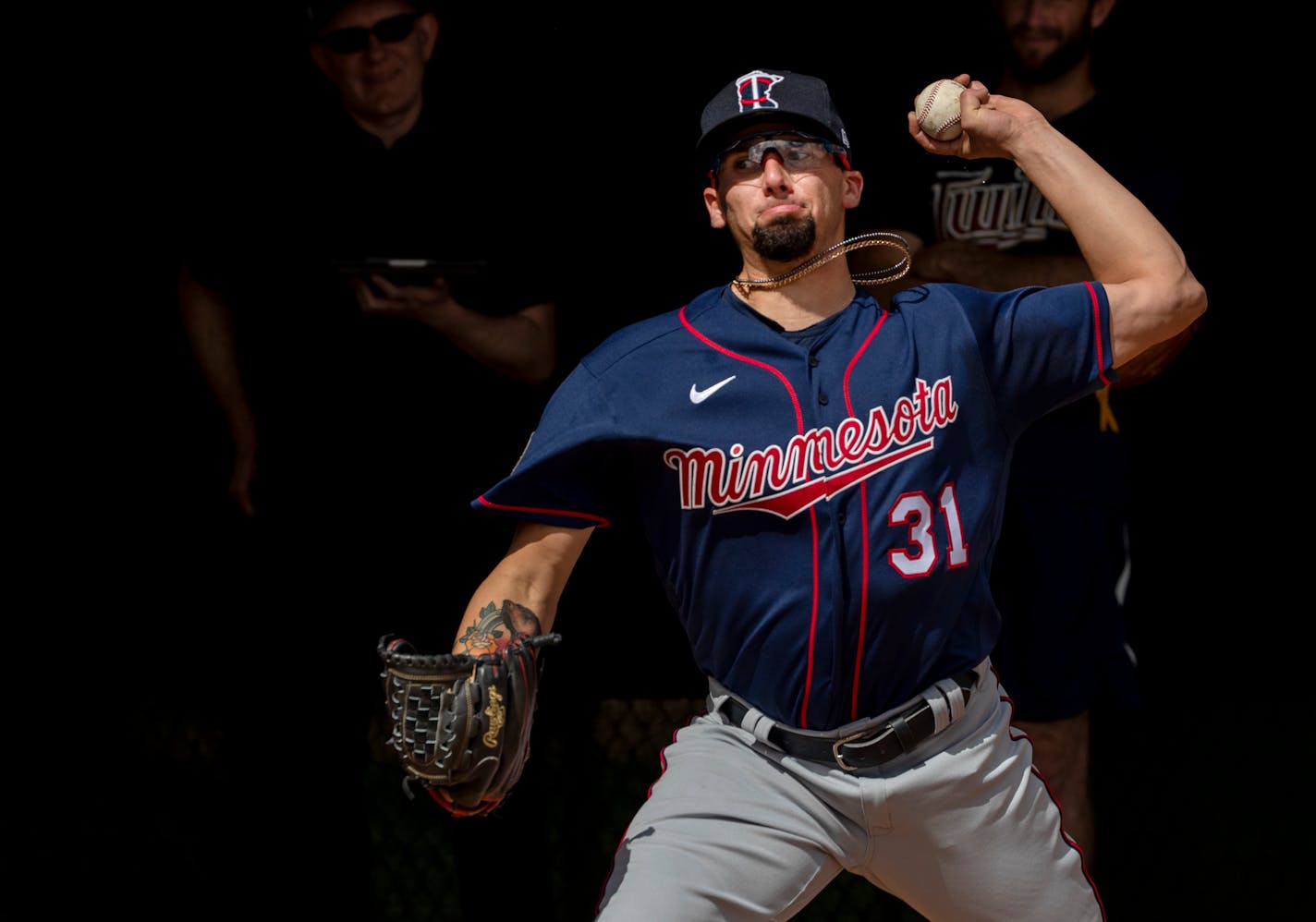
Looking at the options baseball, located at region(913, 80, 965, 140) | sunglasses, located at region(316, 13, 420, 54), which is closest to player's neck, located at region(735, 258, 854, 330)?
baseball, located at region(913, 80, 965, 140)

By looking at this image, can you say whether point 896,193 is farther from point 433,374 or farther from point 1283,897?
point 1283,897

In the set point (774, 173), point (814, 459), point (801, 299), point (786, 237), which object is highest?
point (774, 173)

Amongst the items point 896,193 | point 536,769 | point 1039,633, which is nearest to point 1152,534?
point 1039,633

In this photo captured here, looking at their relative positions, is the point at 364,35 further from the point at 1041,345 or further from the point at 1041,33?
the point at 1041,345

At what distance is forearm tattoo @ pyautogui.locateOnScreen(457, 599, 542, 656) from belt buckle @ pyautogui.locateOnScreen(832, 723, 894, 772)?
0.54m

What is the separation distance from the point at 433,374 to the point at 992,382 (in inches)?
61.6

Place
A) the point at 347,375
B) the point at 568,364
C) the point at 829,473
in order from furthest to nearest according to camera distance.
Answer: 1. the point at 568,364
2. the point at 347,375
3. the point at 829,473

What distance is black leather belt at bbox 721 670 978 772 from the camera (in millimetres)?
2865

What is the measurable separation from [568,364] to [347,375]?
2.12ft

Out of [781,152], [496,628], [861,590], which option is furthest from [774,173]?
[496,628]

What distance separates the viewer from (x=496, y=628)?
2770 millimetres

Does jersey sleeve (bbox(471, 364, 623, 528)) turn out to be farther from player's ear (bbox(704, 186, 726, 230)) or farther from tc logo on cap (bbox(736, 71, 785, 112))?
tc logo on cap (bbox(736, 71, 785, 112))

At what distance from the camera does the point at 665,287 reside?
4.51 m

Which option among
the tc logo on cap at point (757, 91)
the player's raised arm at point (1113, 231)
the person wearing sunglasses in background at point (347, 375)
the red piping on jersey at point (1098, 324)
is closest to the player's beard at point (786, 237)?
the tc logo on cap at point (757, 91)
